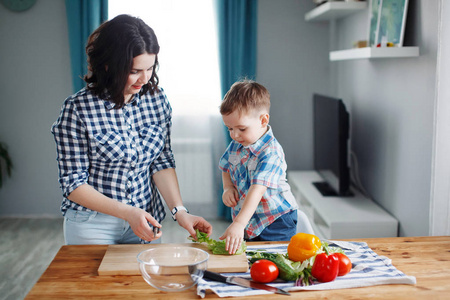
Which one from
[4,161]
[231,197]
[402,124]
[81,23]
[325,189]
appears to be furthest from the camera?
[4,161]

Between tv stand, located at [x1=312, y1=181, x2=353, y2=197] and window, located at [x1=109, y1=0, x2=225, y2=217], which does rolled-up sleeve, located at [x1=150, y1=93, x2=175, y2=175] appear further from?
window, located at [x1=109, y1=0, x2=225, y2=217]

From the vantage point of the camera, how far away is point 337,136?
3.18 meters

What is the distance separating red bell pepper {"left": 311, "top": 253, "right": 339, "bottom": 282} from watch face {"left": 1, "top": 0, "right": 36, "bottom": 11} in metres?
3.71

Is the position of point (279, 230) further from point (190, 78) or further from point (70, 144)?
point (190, 78)

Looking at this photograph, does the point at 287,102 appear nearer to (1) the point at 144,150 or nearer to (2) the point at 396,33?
(2) the point at 396,33

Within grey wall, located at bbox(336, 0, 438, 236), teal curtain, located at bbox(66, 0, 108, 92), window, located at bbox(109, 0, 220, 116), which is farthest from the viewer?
window, located at bbox(109, 0, 220, 116)

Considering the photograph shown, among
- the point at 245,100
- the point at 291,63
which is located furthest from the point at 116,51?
the point at 291,63

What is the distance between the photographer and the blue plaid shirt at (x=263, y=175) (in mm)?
1565

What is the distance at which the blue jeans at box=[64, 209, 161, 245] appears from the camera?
1.62m

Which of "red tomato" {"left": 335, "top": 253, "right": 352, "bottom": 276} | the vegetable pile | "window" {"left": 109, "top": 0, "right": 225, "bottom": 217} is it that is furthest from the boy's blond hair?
"window" {"left": 109, "top": 0, "right": 225, "bottom": 217}

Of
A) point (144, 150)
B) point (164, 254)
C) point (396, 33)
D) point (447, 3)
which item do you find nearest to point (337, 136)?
point (396, 33)

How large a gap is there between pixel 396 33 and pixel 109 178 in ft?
5.88

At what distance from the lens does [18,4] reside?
404 centimetres

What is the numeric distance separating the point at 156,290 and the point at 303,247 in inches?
16.7
